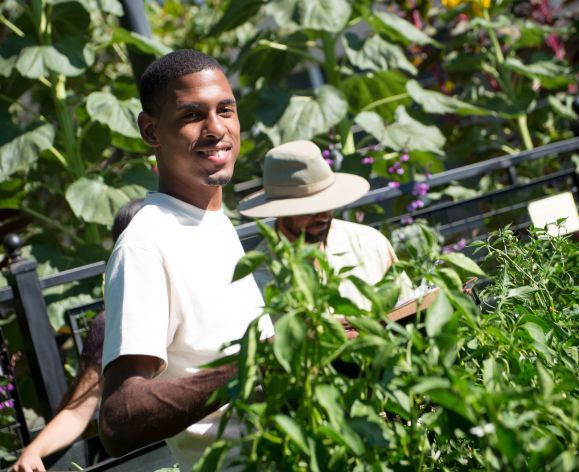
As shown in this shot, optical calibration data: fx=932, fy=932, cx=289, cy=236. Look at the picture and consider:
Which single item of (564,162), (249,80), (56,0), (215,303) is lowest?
(564,162)

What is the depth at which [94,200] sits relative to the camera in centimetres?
486

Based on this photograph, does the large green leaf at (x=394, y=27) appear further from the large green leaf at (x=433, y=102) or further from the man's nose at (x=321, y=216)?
the man's nose at (x=321, y=216)

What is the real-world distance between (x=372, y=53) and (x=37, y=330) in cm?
278

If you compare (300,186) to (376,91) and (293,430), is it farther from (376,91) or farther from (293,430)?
(376,91)

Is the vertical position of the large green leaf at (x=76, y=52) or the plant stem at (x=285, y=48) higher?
the large green leaf at (x=76, y=52)

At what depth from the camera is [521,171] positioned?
275 inches

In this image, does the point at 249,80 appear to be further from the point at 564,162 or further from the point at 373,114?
the point at 564,162

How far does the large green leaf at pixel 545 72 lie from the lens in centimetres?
661

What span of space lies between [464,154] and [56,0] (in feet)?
11.2

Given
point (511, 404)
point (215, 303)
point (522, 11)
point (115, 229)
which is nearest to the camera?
point (511, 404)

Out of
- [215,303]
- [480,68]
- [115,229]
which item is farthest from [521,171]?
[215,303]

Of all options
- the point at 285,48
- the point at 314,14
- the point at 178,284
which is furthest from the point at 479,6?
the point at 178,284

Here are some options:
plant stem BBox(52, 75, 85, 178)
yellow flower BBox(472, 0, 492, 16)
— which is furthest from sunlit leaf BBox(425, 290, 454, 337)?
yellow flower BBox(472, 0, 492, 16)

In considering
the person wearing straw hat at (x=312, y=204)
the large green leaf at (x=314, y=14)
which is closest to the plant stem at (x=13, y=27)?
the large green leaf at (x=314, y=14)
